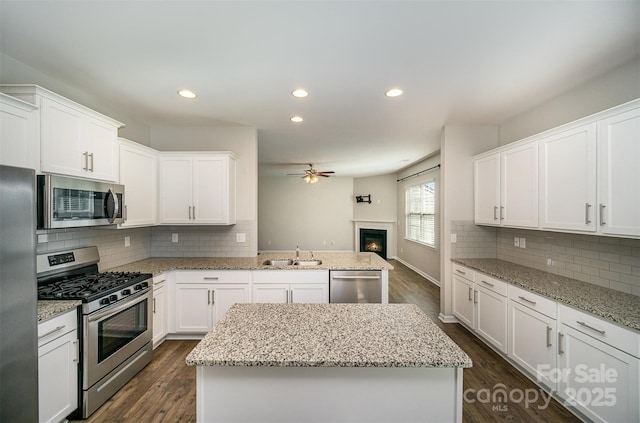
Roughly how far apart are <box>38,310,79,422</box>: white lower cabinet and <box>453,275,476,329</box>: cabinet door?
3806 millimetres

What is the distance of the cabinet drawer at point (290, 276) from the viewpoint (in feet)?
9.96

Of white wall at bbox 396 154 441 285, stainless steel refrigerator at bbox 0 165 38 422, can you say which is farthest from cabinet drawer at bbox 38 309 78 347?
white wall at bbox 396 154 441 285

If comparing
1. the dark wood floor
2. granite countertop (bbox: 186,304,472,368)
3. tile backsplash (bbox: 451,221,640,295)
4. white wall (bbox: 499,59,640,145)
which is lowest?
the dark wood floor

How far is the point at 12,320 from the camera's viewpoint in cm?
128

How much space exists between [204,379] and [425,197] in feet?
19.7

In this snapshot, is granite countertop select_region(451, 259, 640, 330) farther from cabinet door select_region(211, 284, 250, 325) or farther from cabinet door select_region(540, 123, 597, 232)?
cabinet door select_region(211, 284, 250, 325)

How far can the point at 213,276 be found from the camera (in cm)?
304

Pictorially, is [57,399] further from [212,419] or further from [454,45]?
[454,45]

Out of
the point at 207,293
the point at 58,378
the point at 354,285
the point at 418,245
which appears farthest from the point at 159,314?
the point at 418,245

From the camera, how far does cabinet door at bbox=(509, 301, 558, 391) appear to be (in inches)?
80.8

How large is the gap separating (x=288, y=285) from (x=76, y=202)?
2.09 metres

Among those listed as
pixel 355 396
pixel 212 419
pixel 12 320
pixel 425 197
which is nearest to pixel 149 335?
pixel 12 320

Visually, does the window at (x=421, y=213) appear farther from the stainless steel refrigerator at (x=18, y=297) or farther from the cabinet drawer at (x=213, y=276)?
the stainless steel refrigerator at (x=18, y=297)

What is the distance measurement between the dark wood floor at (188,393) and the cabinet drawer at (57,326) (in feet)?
2.43
